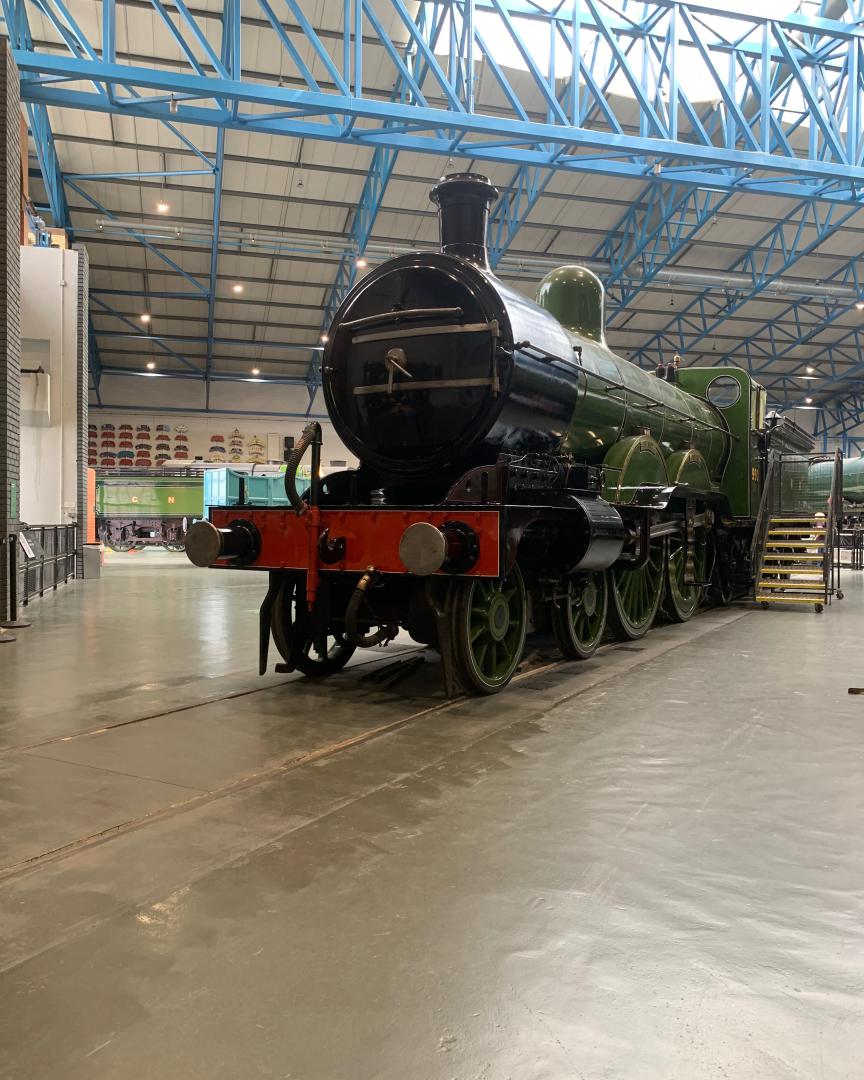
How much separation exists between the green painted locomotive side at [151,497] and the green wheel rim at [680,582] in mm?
20869

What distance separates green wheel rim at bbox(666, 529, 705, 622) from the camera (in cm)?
831

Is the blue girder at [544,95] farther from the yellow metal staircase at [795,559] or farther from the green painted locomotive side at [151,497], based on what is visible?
the green painted locomotive side at [151,497]

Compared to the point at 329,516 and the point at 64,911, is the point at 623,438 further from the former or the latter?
the point at 64,911

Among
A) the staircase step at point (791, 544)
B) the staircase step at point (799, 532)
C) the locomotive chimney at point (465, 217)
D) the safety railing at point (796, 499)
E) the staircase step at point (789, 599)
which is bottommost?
the staircase step at point (789, 599)

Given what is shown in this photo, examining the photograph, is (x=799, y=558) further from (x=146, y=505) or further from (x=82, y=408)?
(x=146, y=505)

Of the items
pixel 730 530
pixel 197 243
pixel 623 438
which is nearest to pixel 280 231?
pixel 197 243

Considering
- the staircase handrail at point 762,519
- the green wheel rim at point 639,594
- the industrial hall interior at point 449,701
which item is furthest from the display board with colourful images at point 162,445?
the green wheel rim at point 639,594

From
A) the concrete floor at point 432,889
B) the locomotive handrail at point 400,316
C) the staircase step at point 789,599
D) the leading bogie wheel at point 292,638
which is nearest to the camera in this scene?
the concrete floor at point 432,889

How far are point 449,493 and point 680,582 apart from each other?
187 inches

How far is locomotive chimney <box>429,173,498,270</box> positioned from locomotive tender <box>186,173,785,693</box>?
0.01 meters

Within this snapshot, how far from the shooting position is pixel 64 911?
223 cm

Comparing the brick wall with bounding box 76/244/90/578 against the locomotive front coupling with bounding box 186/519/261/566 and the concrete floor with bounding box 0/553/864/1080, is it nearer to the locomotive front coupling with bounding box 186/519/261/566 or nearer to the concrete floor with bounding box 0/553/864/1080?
the locomotive front coupling with bounding box 186/519/261/566

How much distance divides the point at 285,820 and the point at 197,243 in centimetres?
2135

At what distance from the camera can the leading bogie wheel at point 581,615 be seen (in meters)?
6.05
